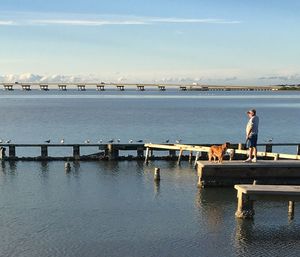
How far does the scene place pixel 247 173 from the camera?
26578 mm

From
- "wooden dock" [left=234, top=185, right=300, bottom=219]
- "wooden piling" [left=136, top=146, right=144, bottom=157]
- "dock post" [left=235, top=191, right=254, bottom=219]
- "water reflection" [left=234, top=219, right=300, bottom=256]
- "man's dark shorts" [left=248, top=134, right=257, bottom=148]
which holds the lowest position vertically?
"wooden piling" [left=136, top=146, right=144, bottom=157]

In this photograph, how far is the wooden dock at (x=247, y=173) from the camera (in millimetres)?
26531

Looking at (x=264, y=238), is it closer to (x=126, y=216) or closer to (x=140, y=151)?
(x=126, y=216)

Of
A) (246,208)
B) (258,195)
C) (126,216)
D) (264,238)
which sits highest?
(258,195)

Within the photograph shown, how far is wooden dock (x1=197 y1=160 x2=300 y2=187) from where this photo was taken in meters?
26.5

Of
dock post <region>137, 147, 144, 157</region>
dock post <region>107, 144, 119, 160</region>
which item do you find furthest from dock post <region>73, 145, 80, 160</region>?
dock post <region>137, 147, 144, 157</region>

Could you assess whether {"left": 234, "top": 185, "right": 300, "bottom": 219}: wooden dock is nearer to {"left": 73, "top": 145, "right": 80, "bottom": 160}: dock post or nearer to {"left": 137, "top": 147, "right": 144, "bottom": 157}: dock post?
{"left": 137, "top": 147, "right": 144, "bottom": 157}: dock post

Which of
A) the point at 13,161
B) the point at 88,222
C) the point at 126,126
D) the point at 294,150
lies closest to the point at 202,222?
the point at 88,222

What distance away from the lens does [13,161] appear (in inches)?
1454

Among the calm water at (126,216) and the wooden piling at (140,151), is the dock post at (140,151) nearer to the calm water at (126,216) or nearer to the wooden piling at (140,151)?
the wooden piling at (140,151)

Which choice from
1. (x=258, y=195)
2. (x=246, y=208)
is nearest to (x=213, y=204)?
(x=246, y=208)

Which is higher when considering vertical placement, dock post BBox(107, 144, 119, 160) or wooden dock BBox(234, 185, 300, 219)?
wooden dock BBox(234, 185, 300, 219)

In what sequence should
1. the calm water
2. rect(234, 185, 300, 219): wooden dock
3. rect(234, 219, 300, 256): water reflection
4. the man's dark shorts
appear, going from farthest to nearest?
the man's dark shorts
rect(234, 185, 300, 219): wooden dock
the calm water
rect(234, 219, 300, 256): water reflection

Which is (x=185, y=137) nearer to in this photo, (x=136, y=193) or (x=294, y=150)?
(x=294, y=150)
